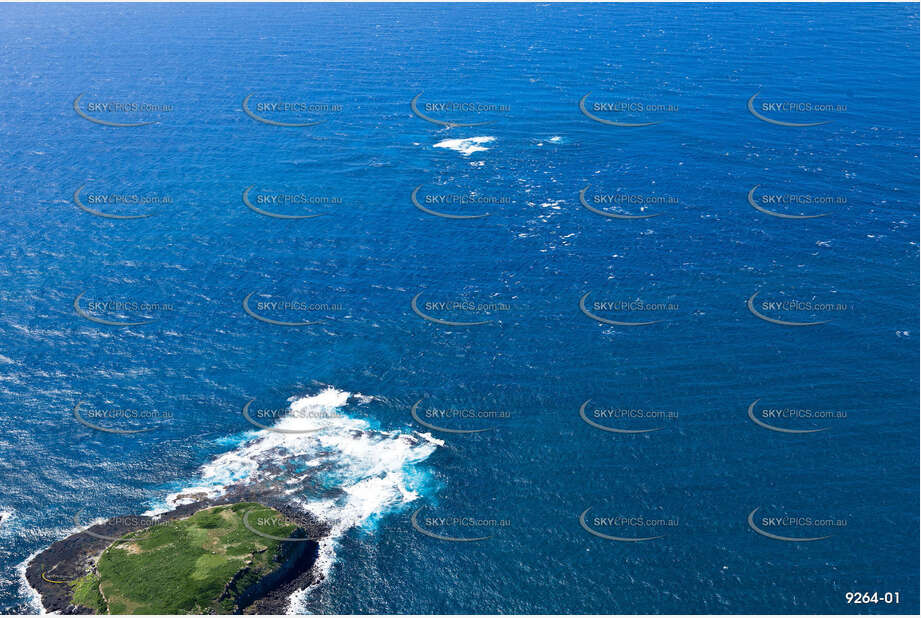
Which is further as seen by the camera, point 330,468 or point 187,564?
point 330,468

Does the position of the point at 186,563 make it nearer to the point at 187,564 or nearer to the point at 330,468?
the point at 187,564

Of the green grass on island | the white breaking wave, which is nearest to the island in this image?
the green grass on island

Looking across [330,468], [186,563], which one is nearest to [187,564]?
[186,563]

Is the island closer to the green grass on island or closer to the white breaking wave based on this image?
the green grass on island

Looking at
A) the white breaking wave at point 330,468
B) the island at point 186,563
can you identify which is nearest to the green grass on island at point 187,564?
the island at point 186,563

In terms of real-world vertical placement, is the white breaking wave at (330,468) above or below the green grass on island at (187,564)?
above

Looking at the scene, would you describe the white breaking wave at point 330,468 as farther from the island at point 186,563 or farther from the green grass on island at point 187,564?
the green grass on island at point 187,564
